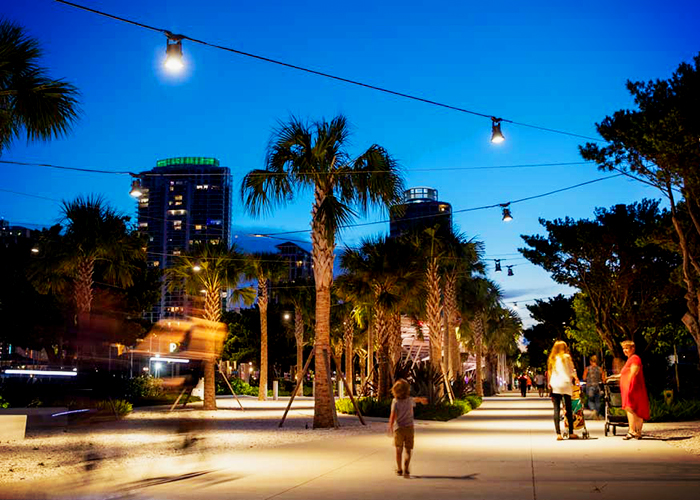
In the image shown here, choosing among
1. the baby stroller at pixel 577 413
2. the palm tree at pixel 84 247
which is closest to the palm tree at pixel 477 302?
the palm tree at pixel 84 247

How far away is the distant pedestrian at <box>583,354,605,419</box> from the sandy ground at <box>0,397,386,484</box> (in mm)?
5567

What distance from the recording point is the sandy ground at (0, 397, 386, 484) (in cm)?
1143

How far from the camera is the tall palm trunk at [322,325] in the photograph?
1970 centimetres

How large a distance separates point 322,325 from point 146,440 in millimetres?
5616

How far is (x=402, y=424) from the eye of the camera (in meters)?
9.77

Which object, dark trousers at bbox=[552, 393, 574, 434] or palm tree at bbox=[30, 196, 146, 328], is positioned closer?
dark trousers at bbox=[552, 393, 574, 434]

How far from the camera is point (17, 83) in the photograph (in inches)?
527

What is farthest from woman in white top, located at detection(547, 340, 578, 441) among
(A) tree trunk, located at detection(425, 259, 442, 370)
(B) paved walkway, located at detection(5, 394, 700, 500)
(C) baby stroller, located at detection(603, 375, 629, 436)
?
(A) tree trunk, located at detection(425, 259, 442, 370)

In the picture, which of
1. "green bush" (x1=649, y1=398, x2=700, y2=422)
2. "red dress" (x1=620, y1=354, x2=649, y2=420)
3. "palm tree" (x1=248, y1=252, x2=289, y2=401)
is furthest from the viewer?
"palm tree" (x1=248, y1=252, x2=289, y2=401)

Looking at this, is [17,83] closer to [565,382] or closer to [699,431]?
[565,382]

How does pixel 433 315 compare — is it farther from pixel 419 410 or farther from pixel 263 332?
pixel 263 332

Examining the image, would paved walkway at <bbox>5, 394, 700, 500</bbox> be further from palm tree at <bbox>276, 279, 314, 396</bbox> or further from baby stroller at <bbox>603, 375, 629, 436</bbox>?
palm tree at <bbox>276, 279, 314, 396</bbox>

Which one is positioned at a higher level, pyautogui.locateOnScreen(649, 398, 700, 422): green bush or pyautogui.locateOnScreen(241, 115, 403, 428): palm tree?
pyautogui.locateOnScreen(241, 115, 403, 428): palm tree

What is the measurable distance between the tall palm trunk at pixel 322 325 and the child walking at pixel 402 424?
9753mm
